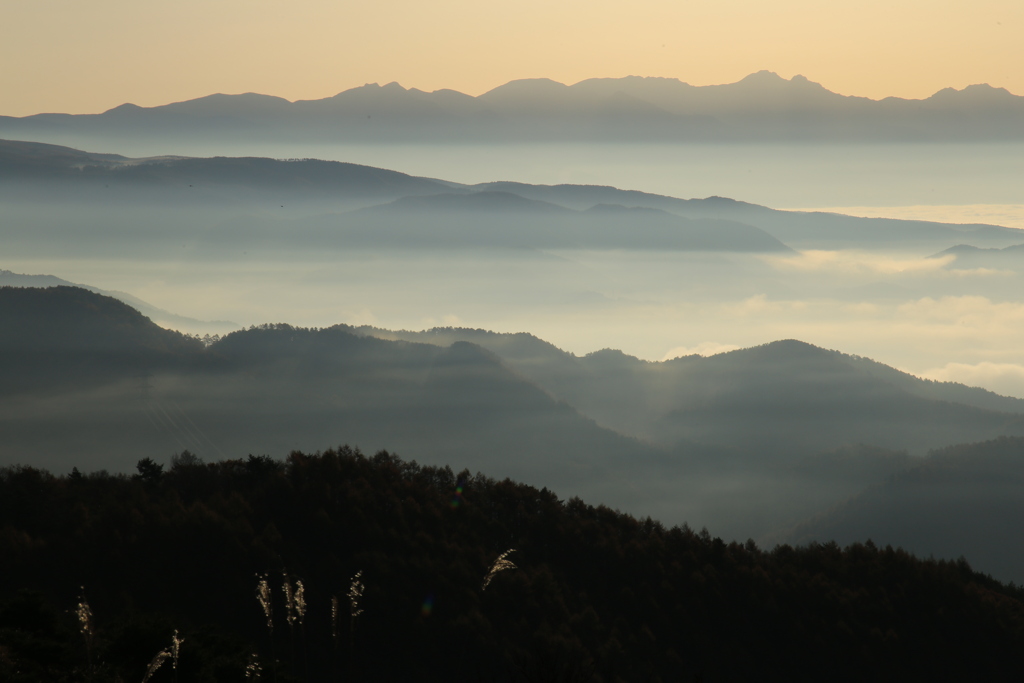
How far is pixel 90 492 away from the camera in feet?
346

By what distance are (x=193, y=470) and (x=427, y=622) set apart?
4620cm

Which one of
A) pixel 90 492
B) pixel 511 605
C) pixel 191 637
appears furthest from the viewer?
pixel 90 492

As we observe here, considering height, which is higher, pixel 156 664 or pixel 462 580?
pixel 156 664

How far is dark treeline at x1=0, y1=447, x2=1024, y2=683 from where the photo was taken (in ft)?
270

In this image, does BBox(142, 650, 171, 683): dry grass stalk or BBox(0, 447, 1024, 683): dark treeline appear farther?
BBox(0, 447, 1024, 683): dark treeline

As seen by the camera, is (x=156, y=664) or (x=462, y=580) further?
(x=462, y=580)

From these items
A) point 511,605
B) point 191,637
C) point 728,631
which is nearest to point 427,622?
point 511,605

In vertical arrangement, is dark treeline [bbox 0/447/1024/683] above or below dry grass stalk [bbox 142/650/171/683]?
below

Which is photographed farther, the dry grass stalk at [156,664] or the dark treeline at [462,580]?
the dark treeline at [462,580]

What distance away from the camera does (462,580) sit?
100812mm

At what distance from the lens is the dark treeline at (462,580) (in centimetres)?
8219

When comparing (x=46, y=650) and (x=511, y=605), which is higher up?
(x=46, y=650)

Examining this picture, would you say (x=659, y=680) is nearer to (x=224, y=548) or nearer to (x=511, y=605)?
(x=511, y=605)

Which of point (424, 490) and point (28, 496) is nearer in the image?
point (28, 496)
